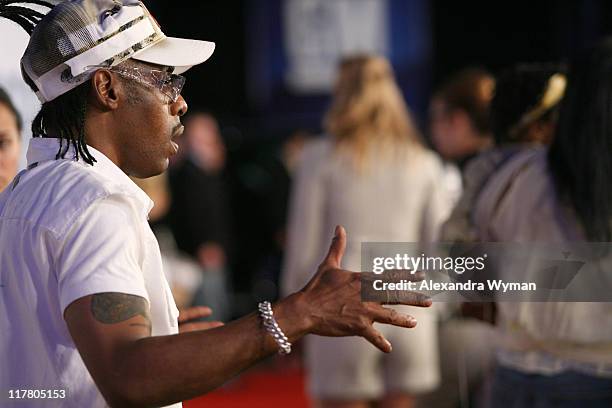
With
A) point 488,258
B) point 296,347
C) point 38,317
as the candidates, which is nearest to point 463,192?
point 488,258

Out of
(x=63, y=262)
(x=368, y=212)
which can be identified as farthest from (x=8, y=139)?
(x=368, y=212)

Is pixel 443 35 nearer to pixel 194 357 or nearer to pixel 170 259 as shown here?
pixel 170 259

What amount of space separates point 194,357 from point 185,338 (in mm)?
35

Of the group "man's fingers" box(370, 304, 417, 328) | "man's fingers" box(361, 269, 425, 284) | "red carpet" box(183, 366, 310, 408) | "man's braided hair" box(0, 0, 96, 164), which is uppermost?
"man's braided hair" box(0, 0, 96, 164)

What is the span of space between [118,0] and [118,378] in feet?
2.41

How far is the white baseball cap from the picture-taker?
1.90m

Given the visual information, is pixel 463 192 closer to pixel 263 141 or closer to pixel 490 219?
pixel 490 219

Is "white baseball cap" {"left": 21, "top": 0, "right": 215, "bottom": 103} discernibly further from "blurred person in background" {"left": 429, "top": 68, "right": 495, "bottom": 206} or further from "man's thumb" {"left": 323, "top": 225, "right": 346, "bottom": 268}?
"blurred person in background" {"left": 429, "top": 68, "right": 495, "bottom": 206}

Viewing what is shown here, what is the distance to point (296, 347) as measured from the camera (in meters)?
7.77

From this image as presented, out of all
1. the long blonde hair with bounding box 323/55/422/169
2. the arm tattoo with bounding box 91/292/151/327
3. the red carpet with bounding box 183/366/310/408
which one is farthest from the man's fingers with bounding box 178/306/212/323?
the red carpet with bounding box 183/366/310/408

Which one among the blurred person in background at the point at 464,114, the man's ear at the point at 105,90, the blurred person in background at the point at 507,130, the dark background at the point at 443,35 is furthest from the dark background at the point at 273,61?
the man's ear at the point at 105,90

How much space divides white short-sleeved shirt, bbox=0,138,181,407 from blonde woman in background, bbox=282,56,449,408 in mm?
2531

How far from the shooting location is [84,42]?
189 cm

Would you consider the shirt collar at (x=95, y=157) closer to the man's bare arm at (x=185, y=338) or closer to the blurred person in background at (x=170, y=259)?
the man's bare arm at (x=185, y=338)
